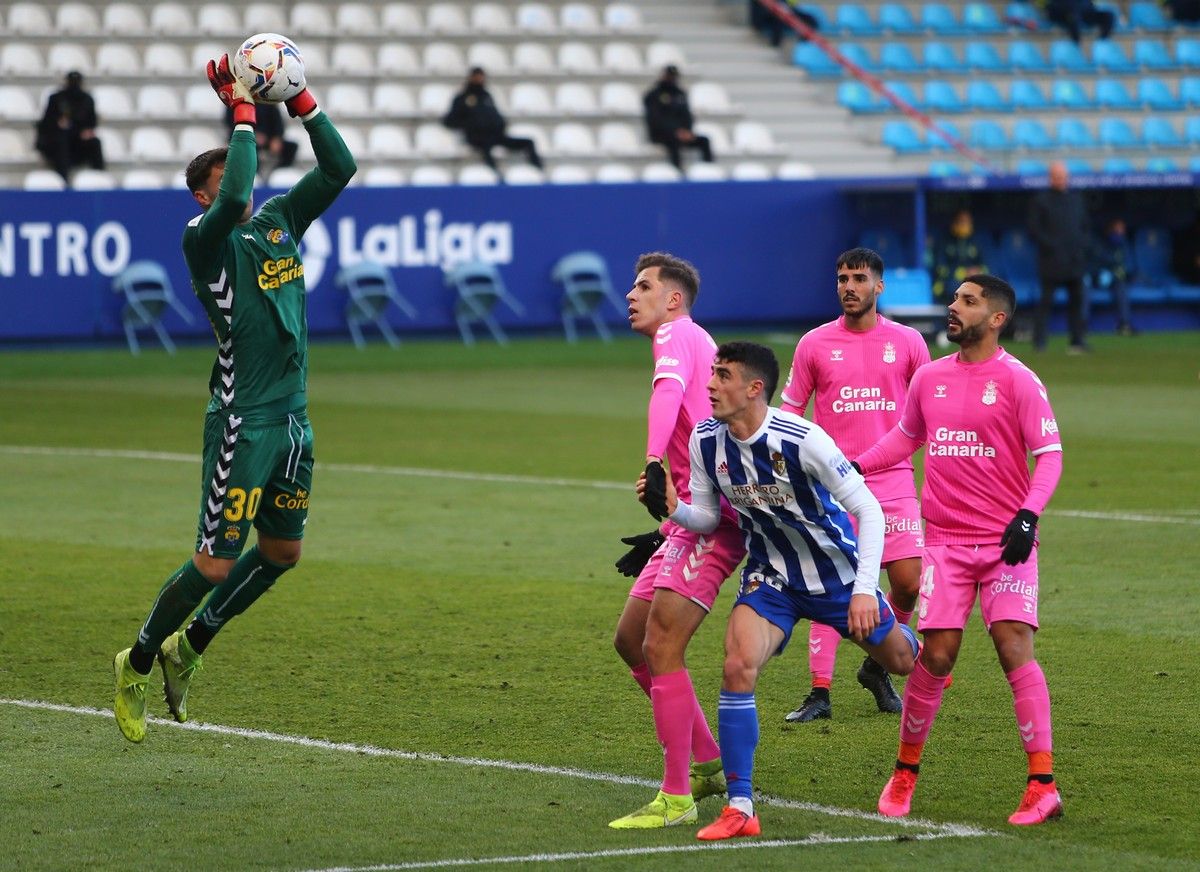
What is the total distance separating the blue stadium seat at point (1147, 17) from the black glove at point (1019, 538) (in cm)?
2995

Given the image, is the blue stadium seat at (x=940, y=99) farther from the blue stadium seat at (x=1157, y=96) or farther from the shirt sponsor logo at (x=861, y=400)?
the shirt sponsor logo at (x=861, y=400)

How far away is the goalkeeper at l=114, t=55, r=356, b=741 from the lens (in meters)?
7.07

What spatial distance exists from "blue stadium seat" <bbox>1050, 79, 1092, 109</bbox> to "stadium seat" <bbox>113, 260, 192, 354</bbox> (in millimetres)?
14939

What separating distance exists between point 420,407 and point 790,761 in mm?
13356

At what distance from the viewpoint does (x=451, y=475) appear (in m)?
15.3

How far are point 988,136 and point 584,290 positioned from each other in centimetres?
806

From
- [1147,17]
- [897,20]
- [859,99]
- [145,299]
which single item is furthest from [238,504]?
[1147,17]

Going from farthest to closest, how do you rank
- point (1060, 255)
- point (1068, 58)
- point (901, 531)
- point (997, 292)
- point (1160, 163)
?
point (1068, 58)
point (1160, 163)
point (1060, 255)
point (901, 531)
point (997, 292)

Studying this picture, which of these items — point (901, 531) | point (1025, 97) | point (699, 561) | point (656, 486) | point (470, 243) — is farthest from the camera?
point (1025, 97)

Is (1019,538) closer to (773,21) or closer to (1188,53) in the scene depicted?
(773,21)

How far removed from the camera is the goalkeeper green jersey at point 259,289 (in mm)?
7145

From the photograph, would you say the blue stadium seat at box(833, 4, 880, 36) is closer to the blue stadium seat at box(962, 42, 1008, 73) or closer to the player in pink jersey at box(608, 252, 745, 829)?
the blue stadium seat at box(962, 42, 1008, 73)

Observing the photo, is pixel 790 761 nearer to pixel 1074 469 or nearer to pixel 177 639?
pixel 177 639

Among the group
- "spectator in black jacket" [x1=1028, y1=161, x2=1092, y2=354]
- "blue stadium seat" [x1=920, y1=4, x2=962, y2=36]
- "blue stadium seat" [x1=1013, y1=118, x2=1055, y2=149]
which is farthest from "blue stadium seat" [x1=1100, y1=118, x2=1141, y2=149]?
"spectator in black jacket" [x1=1028, y1=161, x2=1092, y2=354]
